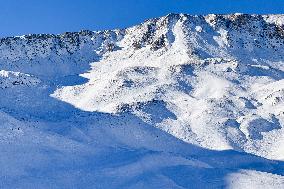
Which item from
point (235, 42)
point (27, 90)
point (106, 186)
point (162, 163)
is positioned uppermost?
point (235, 42)

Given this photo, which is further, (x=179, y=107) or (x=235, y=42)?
(x=235, y=42)

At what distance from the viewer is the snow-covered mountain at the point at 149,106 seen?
4941cm

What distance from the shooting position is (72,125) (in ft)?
219

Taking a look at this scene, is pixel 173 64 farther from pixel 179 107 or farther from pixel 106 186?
pixel 106 186

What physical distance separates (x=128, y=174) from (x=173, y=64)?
52.0 m

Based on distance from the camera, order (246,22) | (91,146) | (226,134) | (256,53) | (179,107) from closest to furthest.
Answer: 1. (91,146)
2. (226,134)
3. (179,107)
4. (256,53)
5. (246,22)

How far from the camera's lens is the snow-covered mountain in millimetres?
49406

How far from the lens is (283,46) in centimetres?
11356

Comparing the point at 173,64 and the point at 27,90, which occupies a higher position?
the point at 173,64

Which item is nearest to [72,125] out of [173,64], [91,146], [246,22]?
[91,146]

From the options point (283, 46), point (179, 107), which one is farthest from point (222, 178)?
point (283, 46)

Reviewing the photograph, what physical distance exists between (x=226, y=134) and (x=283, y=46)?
52219mm

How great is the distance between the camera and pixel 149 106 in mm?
74438

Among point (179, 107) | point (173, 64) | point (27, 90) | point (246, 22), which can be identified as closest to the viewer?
point (179, 107)
